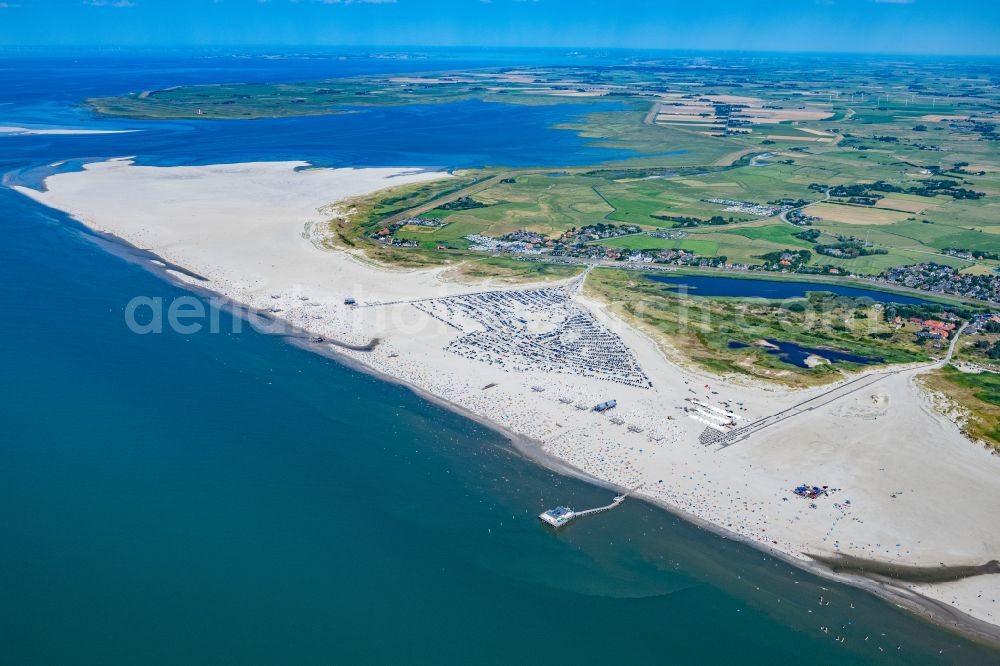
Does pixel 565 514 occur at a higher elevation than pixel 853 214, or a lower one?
lower

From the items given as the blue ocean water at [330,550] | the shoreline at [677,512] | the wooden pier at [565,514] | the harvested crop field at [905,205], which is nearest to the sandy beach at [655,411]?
the shoreline at [677,512]

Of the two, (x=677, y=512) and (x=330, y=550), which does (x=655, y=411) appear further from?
(x=330, y=550)

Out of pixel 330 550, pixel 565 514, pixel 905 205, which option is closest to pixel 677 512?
pixel 565 514

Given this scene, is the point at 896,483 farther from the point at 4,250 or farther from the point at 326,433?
the point at 4,250

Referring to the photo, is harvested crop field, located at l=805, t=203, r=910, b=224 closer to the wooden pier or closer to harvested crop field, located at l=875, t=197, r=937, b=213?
harvested crop field, located at l=875, t=197, r=937, b=213

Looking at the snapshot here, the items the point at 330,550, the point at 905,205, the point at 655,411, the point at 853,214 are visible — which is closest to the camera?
→ the point at 330,550

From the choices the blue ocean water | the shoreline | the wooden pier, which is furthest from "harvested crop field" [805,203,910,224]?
the blue ocean water
